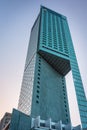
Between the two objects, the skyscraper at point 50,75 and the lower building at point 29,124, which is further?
the skyscraper at point 50,75

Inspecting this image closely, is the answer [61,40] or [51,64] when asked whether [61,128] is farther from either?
[61,40]

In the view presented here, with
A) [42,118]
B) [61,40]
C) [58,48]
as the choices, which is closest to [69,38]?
[61,40]

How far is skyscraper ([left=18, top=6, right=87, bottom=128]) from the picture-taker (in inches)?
2820

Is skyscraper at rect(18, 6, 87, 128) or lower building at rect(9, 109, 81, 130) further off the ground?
skyscraper at rect(18, 6, 87, 128)

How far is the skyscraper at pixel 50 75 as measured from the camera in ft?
235

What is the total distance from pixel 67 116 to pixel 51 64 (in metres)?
32.4

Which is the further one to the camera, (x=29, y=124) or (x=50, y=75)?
(x=50, y=75)

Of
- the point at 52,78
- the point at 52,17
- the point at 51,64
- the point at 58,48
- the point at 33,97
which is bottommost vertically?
the point at 33,97

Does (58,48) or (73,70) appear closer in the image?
(73,70)

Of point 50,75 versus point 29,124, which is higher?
point 50,75

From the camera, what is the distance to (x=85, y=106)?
71375 mm

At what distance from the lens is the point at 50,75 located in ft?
295

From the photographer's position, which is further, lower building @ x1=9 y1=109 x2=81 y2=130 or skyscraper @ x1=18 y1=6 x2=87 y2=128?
skyscraper @ x1=18 y1=6 x2=87 y2=128

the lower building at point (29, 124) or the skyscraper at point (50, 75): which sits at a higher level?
the skyscraper at point (50, 75)
